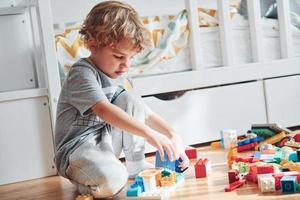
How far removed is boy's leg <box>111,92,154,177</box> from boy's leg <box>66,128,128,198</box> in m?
0.09

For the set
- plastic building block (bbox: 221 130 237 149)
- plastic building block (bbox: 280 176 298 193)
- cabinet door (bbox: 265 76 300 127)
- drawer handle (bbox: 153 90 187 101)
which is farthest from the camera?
cabinet door (bbox: 265 76 300 127)

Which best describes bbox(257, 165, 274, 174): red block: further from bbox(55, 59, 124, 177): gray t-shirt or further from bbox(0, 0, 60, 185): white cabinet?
bbox(0, 0, 60, 185): white cabinet

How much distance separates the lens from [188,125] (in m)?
1.67

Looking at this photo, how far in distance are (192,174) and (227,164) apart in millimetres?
125

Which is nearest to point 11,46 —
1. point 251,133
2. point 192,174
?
point 192,174

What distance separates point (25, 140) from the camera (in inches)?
58.7

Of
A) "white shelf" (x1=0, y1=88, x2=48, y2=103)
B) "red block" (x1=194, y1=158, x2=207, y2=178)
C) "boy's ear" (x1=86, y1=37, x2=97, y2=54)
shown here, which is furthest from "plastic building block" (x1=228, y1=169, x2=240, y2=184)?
"white shelf" (x1=0, y1=88, x2=48, y2=103)

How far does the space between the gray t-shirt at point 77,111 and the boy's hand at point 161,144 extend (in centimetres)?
17

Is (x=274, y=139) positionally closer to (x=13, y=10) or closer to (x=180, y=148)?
(x=180, y=148)

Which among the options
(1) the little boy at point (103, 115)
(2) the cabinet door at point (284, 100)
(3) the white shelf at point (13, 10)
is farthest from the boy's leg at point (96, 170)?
(2) the cabinet door at point (284, 100)

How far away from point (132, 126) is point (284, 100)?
0.86 m

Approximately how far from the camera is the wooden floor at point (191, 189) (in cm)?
105

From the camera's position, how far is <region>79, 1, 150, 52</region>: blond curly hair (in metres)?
1.18

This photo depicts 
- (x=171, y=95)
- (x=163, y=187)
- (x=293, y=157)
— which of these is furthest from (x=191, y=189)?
(x=171, y=95)
